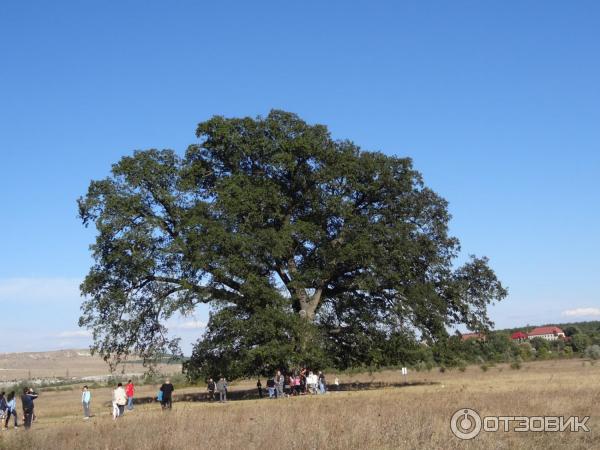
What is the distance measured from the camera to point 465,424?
49.5 ft

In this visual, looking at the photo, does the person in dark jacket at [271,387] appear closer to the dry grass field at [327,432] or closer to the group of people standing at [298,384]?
the group of people standing at [298,384]

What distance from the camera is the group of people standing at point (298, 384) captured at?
34.2 metres

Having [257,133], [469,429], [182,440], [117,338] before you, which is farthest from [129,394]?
[469,429]

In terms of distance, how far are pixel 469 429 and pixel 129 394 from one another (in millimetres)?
20573

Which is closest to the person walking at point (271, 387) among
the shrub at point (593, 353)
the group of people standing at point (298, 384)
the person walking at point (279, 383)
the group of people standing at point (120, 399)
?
the group of people standing at point (298, 384)

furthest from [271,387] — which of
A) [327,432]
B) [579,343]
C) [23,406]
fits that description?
[579,343]

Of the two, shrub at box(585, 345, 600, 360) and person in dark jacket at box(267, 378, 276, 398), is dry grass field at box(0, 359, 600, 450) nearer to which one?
person in dark jacket at box(267, 378, 276, 398)

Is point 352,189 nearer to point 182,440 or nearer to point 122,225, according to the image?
point 122,225

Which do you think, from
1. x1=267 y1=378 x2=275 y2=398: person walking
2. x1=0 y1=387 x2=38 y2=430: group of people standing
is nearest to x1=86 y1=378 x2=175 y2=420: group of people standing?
x1=0 y1=387 x2=38 y2=430: group of people standing

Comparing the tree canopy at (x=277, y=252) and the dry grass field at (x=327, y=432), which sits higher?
the tree canopy at (x=277, y=252)

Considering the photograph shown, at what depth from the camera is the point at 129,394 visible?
30.9 m

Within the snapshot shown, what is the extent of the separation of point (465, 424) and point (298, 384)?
66.6 ft
